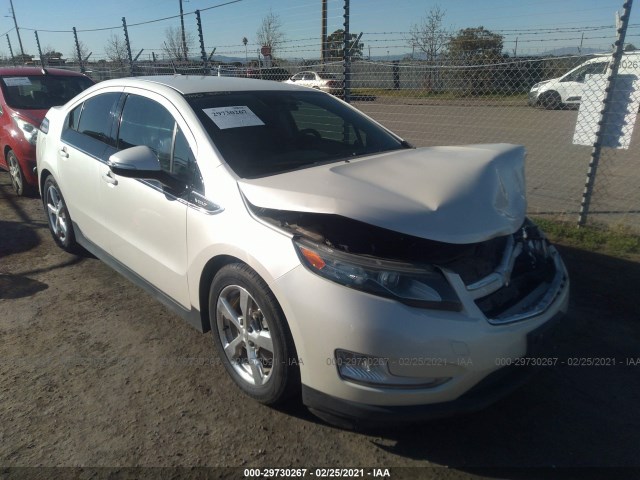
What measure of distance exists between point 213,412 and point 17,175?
5829 millimetres

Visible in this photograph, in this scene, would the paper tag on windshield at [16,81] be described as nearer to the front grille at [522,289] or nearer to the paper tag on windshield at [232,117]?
the paper tag on windshield at [232,117]

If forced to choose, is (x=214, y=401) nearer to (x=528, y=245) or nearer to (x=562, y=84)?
(x=528, y=245)

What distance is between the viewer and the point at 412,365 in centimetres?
211

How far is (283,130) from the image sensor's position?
3426 millimetres

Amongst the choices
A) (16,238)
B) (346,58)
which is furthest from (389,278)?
(346,58)

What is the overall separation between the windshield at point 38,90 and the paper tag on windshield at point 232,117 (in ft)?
17.9

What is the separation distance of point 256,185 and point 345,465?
4.71 ft

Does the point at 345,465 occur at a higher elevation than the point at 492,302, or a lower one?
lower

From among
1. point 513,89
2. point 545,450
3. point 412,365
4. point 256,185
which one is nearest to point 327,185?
point 256,185

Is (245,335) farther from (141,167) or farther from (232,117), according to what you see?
(232,117)

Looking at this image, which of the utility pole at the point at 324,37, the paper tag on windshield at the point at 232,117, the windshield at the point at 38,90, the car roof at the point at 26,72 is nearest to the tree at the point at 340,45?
the utility pole at the point at 324,37

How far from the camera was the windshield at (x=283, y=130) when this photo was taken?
3031 mm

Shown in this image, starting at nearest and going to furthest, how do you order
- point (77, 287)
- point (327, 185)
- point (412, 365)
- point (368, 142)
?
point (412, 365), point (327, 185), point (368, 142), point (77, 287)

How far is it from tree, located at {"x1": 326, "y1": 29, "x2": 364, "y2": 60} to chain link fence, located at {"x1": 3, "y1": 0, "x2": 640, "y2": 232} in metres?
0.09
